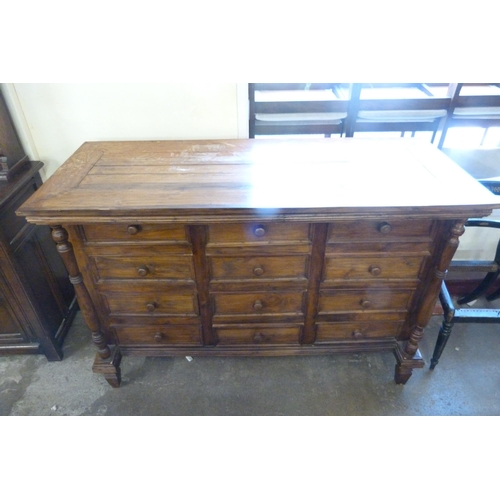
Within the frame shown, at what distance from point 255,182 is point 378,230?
47 centimetres

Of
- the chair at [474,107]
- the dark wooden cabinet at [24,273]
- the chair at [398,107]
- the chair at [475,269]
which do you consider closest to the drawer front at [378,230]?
the chair at [475,269]

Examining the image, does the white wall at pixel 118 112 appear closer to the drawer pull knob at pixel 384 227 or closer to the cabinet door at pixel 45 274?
the cabinet door at pixel 45 274

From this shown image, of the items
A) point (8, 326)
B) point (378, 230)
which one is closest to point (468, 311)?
point (378, 230)

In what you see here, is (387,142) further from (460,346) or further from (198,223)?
(460,346)

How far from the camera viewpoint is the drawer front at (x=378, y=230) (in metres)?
1.21

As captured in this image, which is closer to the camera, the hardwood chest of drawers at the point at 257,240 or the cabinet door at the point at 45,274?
the hardwood chest of drawers at the point at 257,240

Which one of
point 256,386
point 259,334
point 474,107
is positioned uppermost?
point 474,107

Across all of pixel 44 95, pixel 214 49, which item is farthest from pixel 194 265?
pixel 44 95

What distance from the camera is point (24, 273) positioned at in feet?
4.94

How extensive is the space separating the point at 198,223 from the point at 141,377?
0.96 m

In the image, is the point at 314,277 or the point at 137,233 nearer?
the point at 137,233

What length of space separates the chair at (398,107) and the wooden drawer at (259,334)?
3.28ft

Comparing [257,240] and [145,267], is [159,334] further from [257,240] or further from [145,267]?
[257,240]

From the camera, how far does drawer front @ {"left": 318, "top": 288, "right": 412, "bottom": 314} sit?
140 cm
